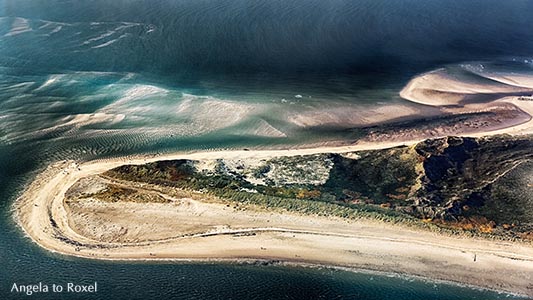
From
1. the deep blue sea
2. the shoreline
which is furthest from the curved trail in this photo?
the deep blue sea

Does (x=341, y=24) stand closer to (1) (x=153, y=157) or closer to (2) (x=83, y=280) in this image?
(1) (x=153, y=157)

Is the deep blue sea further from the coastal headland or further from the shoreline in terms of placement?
the coastal headland

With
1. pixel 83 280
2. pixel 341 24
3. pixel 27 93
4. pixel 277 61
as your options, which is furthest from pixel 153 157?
pixel 341 24

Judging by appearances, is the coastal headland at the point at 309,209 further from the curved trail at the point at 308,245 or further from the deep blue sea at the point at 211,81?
the deep blue sea at the point at 211,81

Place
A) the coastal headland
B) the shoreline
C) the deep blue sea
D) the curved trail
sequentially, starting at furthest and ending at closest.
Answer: the coastal headland → the curved trail → the shoreline → the deep blue sea

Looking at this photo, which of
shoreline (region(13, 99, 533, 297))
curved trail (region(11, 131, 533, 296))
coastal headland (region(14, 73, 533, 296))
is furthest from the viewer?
coastal headland (region(14, 73, 533, 296))

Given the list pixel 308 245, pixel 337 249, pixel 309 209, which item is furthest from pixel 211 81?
pixel 337 249

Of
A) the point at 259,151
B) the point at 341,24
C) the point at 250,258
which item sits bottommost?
the point at 250,258
